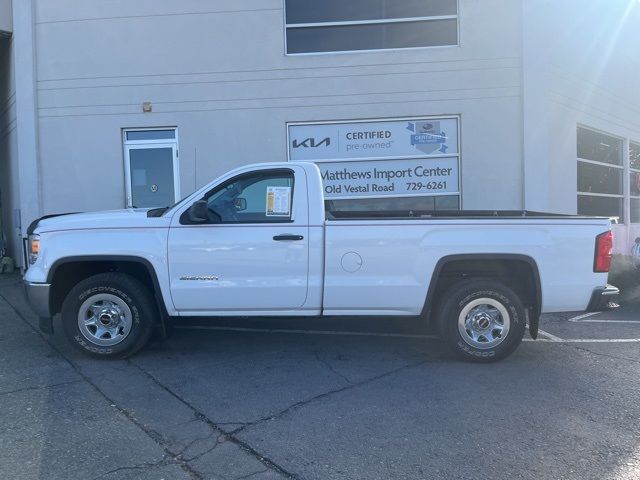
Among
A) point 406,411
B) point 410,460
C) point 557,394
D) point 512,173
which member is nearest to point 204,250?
point 406,411

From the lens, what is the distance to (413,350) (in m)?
5.90

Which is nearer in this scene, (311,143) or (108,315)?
(108,315)

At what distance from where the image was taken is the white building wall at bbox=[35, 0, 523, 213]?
10.2 metres

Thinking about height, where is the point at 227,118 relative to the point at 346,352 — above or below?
above

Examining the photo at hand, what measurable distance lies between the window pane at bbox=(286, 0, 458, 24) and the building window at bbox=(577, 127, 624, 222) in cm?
424

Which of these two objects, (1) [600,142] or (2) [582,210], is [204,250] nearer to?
(2) [582,210]

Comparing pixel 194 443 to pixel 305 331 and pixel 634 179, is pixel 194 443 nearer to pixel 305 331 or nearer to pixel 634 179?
pixel 305 331

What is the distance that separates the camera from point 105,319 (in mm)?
5422

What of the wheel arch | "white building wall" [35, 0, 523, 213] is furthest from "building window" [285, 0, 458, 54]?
the wheel arch

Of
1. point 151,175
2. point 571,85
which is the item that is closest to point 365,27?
point 571,85

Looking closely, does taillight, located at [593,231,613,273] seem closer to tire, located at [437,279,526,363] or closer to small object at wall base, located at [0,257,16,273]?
tire, located at [437,279,526,363]

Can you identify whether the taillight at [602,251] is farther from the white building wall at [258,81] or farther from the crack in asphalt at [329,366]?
the white building wall at [258,81]

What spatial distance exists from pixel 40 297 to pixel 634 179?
47.6 feet

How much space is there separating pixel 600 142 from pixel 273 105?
7.93 m
